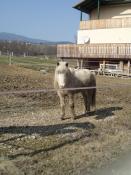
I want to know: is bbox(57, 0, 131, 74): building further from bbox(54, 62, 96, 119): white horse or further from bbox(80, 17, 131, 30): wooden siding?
bbox(54, 62, 96, 119): white horse

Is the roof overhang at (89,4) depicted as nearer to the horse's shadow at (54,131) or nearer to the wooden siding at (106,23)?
the wooden siding at (106,23)

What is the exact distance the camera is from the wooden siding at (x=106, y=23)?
35844 mm

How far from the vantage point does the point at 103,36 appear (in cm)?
3750

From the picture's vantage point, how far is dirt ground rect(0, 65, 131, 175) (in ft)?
24.3

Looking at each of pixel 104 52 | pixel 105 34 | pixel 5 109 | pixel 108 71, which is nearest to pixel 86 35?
pixel 105 34

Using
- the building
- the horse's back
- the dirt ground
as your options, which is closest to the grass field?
the building

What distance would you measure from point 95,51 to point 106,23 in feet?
10.8

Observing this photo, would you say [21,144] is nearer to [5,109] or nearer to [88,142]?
[88,142]

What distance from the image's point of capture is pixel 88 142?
30.0ft

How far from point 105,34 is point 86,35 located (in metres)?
2.19

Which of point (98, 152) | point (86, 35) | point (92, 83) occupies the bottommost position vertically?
point (98, 152)

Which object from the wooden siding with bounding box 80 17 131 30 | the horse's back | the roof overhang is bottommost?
the horse's back

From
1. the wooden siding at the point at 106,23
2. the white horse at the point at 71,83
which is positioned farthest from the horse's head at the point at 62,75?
the wooden siding at the point at 106,23

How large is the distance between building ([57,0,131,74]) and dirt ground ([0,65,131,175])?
63.9 feet
